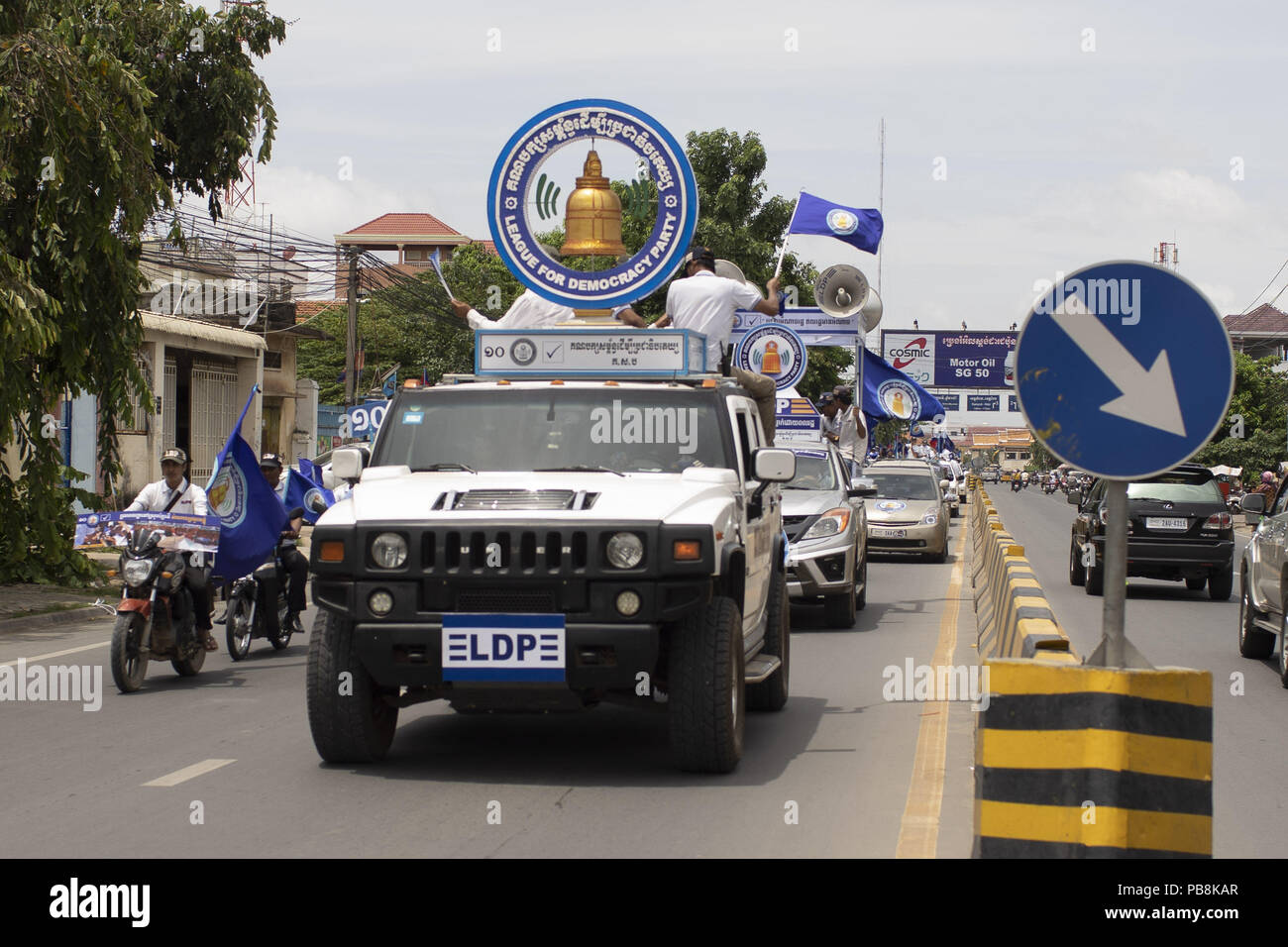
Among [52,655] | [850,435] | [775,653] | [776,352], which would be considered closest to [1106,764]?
[775,653]

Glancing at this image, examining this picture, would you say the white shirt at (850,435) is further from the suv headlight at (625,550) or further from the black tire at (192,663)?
the suv headlight at (625,550)

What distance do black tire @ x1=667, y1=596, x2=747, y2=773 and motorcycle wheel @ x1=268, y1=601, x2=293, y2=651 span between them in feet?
19.5

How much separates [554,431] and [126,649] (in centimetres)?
376

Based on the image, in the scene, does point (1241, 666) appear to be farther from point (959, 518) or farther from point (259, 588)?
point (959, 518)

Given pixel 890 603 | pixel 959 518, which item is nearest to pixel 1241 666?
pixel 890 603

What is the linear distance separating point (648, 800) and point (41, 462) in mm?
11114

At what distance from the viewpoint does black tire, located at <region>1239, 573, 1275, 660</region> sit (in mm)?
12641

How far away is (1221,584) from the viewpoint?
18.7 meters

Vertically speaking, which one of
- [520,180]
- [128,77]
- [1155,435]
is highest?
[128,77]

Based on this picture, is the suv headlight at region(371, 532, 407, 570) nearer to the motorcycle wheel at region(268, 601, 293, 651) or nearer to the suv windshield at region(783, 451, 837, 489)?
the motorcycle wheel at region(268, 601, 293, 651)

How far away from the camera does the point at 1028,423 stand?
489cm

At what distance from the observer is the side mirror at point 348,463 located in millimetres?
7959

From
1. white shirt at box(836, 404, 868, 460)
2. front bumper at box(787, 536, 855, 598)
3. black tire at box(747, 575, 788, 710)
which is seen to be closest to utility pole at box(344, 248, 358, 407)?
white shirt at box(836, 404, 868, 460)

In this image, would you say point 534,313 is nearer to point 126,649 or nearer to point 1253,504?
point 126,649
